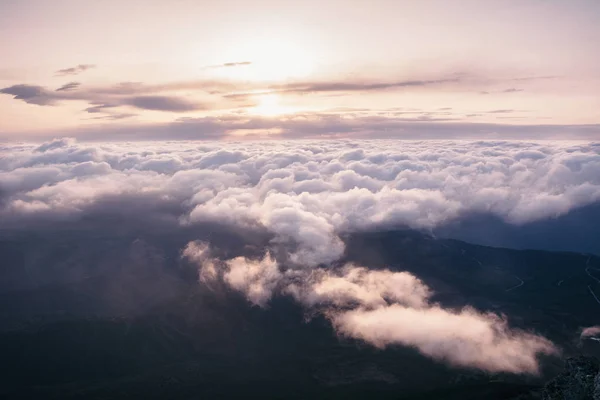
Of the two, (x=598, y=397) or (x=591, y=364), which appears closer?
(x=598, y=397)

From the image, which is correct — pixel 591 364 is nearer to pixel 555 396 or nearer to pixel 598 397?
pixel 555 396

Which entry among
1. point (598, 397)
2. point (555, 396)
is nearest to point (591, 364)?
point (555, 396)

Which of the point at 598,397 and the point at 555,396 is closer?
the point at 598,397

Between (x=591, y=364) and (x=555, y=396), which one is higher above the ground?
(x=591, y=364)

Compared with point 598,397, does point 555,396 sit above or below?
below
